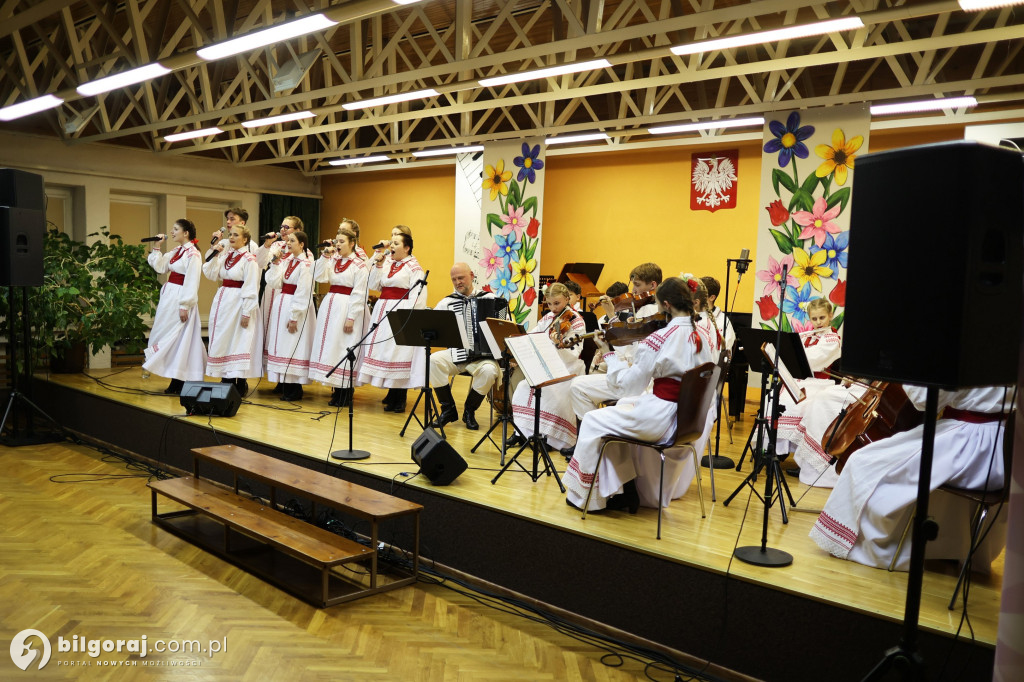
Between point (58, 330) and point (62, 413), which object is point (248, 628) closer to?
point (62, 413)

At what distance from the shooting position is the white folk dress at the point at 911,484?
123 inches

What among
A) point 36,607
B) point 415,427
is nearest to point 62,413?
point 415,427

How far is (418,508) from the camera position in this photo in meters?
3.96

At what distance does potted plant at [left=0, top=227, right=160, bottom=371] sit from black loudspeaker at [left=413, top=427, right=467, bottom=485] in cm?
510

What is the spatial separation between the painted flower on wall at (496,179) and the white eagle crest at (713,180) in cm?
234

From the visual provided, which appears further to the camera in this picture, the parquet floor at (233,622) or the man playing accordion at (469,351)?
the man playing accordion at (469,351)

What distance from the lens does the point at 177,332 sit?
7176 mm

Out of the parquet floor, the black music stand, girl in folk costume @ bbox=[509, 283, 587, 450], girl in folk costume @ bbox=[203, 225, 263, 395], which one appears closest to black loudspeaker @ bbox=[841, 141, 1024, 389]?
A: the parquet floor

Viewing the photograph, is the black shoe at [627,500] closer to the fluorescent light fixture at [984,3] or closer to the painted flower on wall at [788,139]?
the fluorescent light fixture at [984,3]

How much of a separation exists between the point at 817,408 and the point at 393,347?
11.1ft

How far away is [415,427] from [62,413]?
152 inches

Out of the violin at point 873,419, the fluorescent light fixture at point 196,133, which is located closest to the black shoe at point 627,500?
the violin at point 873,419

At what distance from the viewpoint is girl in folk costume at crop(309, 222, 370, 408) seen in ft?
22.6

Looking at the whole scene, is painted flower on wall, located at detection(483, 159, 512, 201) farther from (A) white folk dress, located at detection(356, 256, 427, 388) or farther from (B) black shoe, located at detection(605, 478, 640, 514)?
(B) black shoe, located at detection(605, 478, 640, 514)
